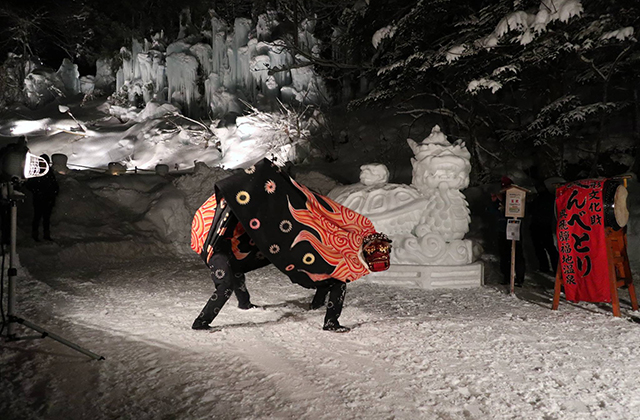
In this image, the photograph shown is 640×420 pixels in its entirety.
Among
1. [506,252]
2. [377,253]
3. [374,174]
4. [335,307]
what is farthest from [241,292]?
[506,252]

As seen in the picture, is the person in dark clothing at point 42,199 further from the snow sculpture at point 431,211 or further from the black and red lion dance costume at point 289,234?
the snow sculpture at point 431,211

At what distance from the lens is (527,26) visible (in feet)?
23.9

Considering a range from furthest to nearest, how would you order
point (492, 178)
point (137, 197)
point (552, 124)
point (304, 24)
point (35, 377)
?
1. point (304, 24)
2. point (492, 178)
3. point (137, 197)
4. point (552, 124)
5. point (35, 377)

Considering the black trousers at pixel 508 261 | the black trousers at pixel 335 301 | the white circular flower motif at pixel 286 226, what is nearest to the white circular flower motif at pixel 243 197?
→ the white circular flower motif at pixel 286 226

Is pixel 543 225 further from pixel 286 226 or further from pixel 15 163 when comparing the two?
pixel 15 163

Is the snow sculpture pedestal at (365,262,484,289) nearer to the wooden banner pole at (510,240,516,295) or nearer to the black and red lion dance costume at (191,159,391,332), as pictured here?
the wooden banner pole at (510,240,516,295)

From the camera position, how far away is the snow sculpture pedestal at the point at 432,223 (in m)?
6.69

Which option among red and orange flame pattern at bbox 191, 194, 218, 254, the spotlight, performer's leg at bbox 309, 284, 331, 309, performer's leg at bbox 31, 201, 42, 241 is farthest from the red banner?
performer's leg at bbox 31, 201, 42, 241

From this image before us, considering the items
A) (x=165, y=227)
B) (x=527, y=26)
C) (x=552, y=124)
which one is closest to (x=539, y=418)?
(x=527, y=26)

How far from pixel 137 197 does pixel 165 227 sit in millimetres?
1465

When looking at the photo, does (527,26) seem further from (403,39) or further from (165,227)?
(165,227)

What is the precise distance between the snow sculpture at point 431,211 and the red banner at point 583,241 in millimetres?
1610

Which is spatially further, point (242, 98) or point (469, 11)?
point (242, 98)

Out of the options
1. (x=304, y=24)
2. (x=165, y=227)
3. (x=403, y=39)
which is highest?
(x=304, y=24)
